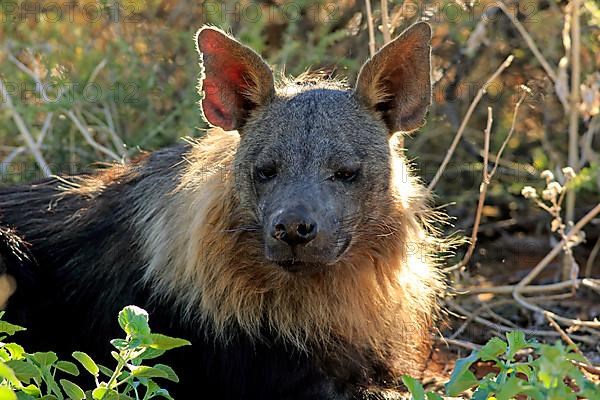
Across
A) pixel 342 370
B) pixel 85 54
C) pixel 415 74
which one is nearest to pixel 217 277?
pixel 342 370

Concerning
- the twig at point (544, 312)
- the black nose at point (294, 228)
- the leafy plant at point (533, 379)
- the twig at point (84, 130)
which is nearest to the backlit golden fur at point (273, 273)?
the black nose at point (294, 228)

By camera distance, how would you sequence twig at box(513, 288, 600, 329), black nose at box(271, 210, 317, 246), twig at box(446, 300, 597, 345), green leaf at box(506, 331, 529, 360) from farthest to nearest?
twig at box(446, 300, 597, 345)
twig at box(513, 288, 600, 329)
black nose at box(271, 210, 317, 246)
green leaf at box(506, 331, 529, 360)

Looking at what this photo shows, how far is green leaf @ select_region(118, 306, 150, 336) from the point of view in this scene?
3.37m

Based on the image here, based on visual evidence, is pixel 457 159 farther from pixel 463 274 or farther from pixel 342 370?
pixel 342 370

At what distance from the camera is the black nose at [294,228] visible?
412cm

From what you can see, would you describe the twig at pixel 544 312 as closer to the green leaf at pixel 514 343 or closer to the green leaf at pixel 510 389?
the green leaf at pixel 514 343

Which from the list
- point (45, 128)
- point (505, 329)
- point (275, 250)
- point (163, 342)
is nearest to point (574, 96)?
point (505, 329)

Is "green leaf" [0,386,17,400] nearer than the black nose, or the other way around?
"green leaf" [0,386,17,400]

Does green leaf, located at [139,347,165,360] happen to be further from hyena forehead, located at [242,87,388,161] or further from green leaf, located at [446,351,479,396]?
hyena forehead, located at [242,87,388,161]

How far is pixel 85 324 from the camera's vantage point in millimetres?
5129

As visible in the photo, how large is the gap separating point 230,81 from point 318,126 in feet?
1.75

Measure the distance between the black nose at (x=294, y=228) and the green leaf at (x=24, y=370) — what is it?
3.75 feet

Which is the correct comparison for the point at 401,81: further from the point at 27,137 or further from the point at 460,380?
the point at 27,137

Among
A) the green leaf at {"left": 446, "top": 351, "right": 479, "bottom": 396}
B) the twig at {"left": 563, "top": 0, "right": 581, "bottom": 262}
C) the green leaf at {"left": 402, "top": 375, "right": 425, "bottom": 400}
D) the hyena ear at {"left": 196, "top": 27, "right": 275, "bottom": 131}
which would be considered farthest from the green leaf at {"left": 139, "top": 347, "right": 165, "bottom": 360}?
the twig at {"left": 563, "top": 0, "right": 581, "bottom": 262}
